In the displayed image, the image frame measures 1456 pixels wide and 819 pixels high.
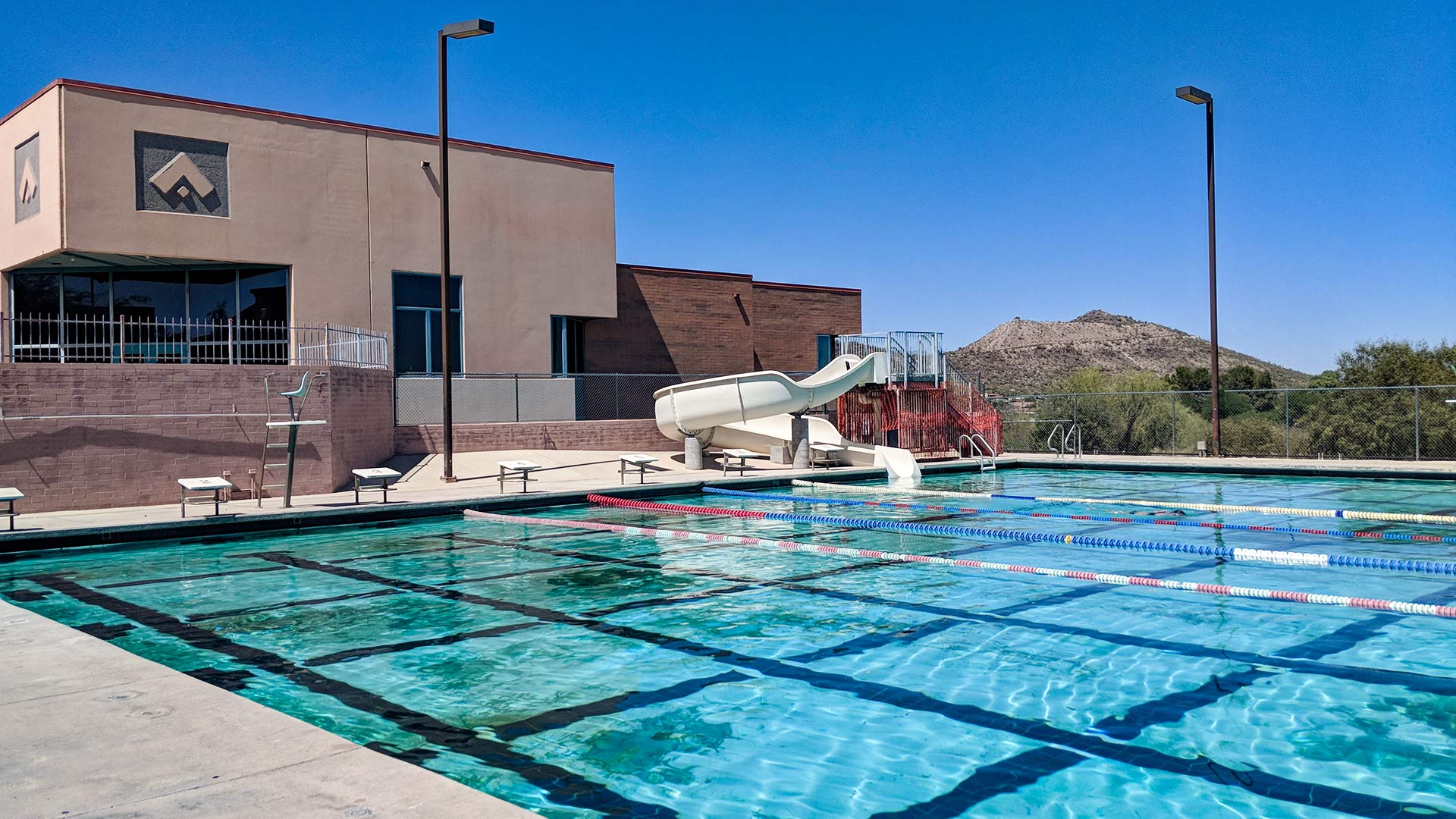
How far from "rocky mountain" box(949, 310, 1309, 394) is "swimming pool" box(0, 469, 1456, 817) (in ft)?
230

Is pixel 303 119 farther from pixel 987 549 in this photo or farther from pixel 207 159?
pixel 987 549

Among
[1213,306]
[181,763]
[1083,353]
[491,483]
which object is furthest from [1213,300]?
[1083,353]

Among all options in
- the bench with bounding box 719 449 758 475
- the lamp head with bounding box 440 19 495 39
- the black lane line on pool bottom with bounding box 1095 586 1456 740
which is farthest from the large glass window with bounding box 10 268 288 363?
the black lane line on pool bottom with bounding box 1095 586 1456 740

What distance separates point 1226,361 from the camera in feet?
305

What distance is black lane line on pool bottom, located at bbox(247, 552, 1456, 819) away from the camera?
14.4 feet

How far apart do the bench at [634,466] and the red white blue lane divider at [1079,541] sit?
5.87 feet

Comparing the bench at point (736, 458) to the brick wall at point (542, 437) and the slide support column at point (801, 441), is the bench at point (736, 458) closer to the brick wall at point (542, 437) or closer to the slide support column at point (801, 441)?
the slide support column at point (801, 441)

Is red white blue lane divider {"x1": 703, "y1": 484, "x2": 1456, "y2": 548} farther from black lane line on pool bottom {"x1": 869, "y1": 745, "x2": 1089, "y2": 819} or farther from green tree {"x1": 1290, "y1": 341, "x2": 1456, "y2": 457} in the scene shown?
green tree {"x1": 1290, "y1": 341, "x2": 1456, "y2": 457}

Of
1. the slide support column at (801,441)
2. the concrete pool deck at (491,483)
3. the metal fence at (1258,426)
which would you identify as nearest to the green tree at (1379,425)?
the metal fence at (1258,426)

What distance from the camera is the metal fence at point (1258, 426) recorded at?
2500 cm

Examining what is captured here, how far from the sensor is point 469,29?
16188 millimetres

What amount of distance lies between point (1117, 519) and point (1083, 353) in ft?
260

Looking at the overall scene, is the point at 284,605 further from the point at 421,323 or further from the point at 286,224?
the point at 421,323

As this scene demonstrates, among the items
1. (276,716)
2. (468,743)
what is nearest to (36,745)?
(276,716)
